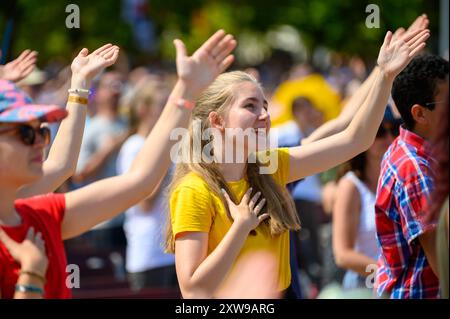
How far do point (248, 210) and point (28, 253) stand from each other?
119 cm

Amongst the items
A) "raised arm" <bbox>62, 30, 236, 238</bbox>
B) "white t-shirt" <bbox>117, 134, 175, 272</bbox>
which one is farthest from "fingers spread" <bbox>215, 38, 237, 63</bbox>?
"white t-shirt" <bbox>117, 134, 175, 272</bbox>

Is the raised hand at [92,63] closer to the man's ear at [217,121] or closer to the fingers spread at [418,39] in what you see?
the man's ear at [217,121]

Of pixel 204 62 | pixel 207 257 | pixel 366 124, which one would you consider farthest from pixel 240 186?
pixel 204 62

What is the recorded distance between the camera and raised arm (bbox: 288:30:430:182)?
4328 mm

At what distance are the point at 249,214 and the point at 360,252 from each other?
2.34 metres

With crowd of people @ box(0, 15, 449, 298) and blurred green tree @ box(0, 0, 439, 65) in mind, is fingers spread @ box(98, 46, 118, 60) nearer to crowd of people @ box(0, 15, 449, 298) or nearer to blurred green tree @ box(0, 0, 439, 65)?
crowd of people @ box(0, 15, 449, 298)

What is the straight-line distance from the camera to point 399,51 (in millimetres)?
4328

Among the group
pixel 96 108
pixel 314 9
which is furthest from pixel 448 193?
pixel 314 9

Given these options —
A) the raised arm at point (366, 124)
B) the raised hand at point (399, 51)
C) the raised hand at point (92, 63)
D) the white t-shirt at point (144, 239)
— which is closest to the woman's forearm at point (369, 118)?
the raised arm at point (366, 124)

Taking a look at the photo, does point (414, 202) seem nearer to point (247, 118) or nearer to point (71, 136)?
point (247, 118)

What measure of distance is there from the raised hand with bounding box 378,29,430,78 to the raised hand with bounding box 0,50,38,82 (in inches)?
58.2

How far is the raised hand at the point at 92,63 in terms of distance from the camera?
4.02 meters
